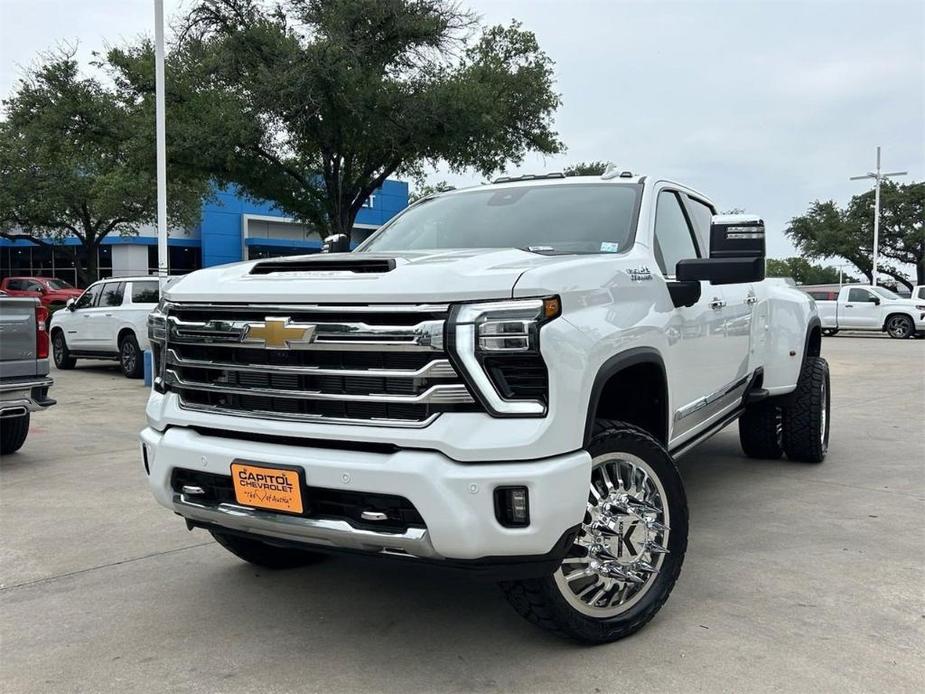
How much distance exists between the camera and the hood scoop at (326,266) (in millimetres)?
3045

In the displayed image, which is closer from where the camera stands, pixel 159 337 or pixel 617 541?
pixel 617 541

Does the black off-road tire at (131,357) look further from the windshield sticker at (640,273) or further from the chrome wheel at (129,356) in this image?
the windshield sticker at (640,273)

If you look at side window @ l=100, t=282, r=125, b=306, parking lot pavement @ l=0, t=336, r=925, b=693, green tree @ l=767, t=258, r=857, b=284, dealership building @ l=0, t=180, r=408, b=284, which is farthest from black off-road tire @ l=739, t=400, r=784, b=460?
green tree @ l=767, t=258, r=857, b=284

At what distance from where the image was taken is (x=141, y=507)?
5.45 meters

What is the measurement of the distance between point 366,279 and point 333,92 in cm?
1459

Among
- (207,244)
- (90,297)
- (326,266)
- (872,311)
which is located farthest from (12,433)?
(207,244)

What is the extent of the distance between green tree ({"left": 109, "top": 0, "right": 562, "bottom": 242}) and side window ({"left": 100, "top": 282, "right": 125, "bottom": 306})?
402 centimetres

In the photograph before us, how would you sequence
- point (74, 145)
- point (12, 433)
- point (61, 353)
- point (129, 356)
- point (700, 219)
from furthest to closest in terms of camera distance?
point (74, 145) < point (61, 353) < point (129, 356) < point (12, 433) < point (700, 219)

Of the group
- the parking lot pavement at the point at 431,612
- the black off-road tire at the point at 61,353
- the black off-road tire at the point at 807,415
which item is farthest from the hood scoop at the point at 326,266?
the black off-road tire at the point at 61,353

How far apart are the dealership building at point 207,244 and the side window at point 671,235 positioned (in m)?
37.9

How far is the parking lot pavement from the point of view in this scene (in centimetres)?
304

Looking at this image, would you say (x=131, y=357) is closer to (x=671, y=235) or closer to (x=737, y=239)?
(x=671, y=235)

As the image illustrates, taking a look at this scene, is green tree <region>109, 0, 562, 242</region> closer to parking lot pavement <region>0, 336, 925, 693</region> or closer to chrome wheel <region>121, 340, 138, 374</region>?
chrome wheel <region>121, 340, 138, 374</region>

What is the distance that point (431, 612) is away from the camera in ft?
11.9
